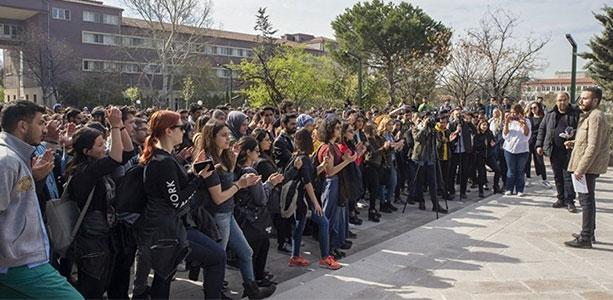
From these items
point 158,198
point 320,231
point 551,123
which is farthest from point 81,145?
point 551,123

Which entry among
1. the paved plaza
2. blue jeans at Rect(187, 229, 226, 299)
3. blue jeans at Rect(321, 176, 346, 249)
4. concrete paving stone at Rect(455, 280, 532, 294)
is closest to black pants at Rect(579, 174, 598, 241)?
the paved plaza

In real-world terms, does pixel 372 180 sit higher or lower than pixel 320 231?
higher

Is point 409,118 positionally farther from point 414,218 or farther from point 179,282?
point 179,282

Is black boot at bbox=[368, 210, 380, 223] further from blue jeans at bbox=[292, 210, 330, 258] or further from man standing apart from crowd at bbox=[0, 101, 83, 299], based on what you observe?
man standing apart from crowd at bbox=[0, 101, 83, 299]

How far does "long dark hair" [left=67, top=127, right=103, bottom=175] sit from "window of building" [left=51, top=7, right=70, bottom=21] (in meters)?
53.6

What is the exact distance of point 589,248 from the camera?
21.1 feet

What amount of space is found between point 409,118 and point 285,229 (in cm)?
507

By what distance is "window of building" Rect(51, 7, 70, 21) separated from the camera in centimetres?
4941

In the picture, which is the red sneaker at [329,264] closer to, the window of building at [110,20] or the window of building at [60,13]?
the window of building at [60,13]

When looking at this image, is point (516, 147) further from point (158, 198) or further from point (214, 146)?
point (158, 198)

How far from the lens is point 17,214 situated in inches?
105

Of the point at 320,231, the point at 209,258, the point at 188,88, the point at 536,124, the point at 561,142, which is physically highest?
the point at 188,88

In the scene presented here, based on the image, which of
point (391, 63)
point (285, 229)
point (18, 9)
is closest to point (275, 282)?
point (285, 229)

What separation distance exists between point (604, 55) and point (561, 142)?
2241cm
